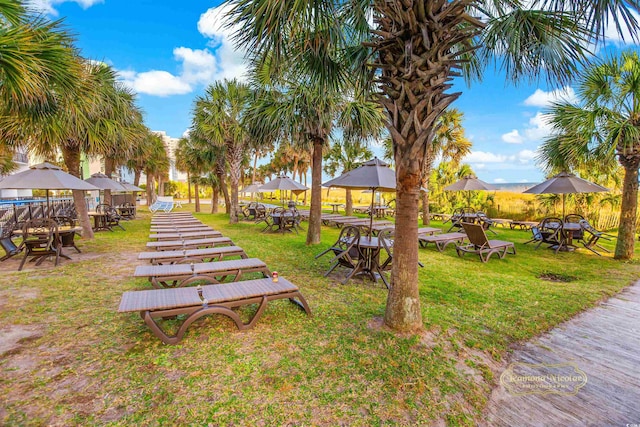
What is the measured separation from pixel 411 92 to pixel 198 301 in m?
3.29

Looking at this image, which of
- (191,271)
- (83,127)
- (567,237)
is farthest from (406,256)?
(83,127)

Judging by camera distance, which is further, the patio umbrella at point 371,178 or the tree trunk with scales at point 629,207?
the tree trunk with scales at point 629,207

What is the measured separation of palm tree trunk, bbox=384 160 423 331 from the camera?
10.7 feet

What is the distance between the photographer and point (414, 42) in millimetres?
3141

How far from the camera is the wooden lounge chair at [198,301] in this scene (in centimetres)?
300

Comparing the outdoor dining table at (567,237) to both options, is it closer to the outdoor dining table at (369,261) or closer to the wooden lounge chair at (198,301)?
the outdoor dining table at (369,261)

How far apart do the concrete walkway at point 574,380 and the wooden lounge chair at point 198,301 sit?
2.36 metres

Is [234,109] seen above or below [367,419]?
above

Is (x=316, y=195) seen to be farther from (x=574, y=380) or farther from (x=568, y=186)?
(x=568, y=186)

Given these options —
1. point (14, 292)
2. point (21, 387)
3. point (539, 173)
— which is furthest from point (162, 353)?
point (539, 173)

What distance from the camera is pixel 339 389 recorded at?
2498mm

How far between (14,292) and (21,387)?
3.42m

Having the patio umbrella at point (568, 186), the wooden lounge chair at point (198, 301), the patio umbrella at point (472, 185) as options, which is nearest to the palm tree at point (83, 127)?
the wooden lounge chair at point (198, 301)

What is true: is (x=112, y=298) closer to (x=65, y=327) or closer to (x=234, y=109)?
(x=65, y=327)
